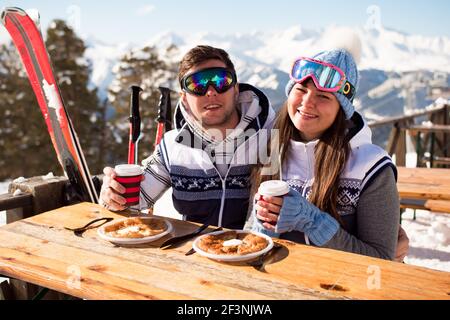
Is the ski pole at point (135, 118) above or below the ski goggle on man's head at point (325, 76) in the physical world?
below

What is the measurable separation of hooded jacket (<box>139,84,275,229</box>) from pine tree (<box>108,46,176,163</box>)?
821 inches

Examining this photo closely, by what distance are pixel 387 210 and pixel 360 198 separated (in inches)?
5.5

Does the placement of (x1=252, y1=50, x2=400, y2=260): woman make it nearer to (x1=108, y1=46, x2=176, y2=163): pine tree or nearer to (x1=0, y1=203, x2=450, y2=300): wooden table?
(x1=0, y1=203, x2=450, y2=300): wooden table

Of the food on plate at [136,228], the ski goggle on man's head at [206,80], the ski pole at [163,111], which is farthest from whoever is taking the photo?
the ski pole at [163,111]

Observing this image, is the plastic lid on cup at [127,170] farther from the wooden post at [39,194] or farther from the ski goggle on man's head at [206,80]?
the wooden post at [39,194]

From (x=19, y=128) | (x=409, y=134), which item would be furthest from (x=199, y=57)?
(x=19, y=128)

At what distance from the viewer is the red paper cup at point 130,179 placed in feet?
7.34

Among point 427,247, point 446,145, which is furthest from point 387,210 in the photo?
point 446,145

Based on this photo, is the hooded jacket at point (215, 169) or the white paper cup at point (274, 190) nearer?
the white paper cup at point (274, 190)

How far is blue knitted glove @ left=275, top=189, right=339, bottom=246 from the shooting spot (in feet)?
5.92

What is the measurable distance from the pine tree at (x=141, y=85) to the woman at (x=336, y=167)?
21.5m

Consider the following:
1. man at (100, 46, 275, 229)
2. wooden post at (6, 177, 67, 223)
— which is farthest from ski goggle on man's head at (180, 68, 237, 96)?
wooden post at (6, 177, 67, 223)

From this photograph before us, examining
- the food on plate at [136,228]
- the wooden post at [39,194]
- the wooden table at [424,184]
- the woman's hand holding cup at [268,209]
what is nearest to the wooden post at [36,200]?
the wooden post at [39,194]

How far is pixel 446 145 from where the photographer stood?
29.6ft
